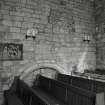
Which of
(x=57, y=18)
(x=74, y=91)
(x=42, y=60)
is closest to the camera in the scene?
(x=74, y=91)

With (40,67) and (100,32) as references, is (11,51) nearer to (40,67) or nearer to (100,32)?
(40,67)

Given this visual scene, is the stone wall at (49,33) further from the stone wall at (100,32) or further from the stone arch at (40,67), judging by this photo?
the stone wall at (100,32)

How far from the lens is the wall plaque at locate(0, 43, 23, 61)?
12.4ft

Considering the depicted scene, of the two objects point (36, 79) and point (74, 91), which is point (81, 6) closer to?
point (36, 79)

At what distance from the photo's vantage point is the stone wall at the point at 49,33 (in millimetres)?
3910

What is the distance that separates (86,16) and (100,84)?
3.24 metres

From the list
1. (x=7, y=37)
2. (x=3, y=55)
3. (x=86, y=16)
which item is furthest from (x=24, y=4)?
(x=86, y=16)

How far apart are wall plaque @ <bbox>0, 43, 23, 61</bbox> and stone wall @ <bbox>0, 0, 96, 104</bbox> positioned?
0.11m

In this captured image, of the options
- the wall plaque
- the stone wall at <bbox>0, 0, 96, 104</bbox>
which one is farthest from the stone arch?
the wall plaque

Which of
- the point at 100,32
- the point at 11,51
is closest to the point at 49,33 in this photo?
the point at 11,51

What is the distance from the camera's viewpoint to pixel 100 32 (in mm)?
5242

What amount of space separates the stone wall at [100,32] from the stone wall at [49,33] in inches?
7.3

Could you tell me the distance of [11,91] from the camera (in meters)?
3.74

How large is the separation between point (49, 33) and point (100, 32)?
2.00 metres
